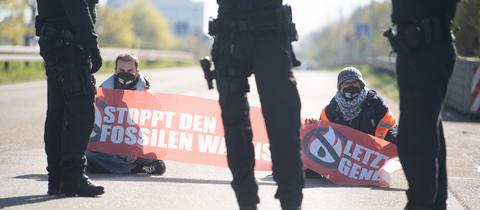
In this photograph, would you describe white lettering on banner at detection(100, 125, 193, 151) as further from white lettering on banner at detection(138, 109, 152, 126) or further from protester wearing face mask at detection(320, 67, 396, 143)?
protester wearing face mask at detection(320, 67, 396, 143)

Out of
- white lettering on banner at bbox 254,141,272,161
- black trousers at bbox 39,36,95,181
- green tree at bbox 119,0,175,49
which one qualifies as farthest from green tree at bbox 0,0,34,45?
green tree at bbox 119,0,175,49

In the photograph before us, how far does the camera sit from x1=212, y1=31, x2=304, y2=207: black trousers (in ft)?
14.4

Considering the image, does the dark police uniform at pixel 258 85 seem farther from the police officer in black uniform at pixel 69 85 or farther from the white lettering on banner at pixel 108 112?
the white lettering on banner at pixel 108 112

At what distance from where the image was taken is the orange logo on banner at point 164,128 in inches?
290

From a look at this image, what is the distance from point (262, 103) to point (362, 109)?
10.1 feet

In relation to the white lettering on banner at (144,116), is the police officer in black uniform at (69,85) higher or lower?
higher

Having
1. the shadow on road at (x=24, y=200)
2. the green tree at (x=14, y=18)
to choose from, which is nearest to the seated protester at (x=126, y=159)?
the shadow on road at (x=24, y=200)

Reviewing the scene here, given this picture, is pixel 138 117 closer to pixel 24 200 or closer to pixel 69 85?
pixel 69 85

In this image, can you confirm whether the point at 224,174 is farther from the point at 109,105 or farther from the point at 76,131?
the point at 76,131

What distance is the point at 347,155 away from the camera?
709 cm

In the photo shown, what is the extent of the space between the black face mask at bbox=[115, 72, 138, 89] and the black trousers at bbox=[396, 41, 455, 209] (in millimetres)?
3699

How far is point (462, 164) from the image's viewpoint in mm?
8297

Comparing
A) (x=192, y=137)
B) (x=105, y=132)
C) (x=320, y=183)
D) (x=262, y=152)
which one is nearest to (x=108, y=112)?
(x=105, y=132)

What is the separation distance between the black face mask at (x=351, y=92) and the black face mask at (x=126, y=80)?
177 cm
